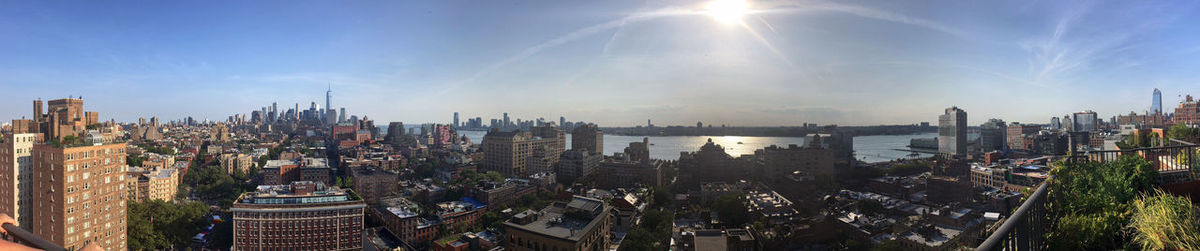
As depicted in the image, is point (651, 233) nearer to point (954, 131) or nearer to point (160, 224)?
point (160, 224)

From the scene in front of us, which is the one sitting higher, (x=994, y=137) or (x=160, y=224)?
(x=994, y=137)

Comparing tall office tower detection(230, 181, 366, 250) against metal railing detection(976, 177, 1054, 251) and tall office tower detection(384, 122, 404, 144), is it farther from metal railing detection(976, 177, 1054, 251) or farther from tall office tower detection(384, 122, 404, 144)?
tall office tower detection(384, 122, 404, 144)

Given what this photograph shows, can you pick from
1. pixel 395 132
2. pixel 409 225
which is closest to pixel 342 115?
pixel 395 132

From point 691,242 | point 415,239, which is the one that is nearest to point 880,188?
point 691,242

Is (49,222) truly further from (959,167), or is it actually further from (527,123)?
(527,123)

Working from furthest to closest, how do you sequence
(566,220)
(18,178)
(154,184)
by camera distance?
1. (154,184)
2. (18,178)
3. (566,220)

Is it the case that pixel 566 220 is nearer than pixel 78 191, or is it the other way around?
pixel 566 220

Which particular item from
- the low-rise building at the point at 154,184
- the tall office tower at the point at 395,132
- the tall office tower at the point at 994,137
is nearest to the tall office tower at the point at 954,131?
the tall office tower at the point at 994,137
